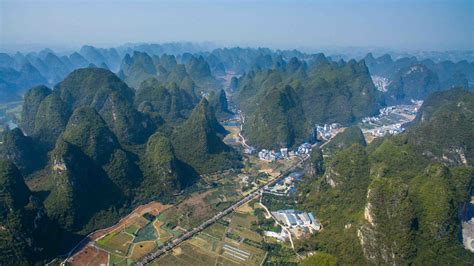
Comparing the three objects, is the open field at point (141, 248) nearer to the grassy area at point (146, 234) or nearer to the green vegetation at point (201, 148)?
the grassy area at point (146, 234)

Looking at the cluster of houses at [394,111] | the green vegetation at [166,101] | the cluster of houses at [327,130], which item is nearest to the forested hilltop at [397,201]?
the cluster of houses at [327,130]

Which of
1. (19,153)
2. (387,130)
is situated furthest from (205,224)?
(387,130)

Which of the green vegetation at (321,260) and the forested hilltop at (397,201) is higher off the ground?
the forested hilltop at (397,201)

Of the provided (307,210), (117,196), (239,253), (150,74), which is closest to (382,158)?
(307,210)

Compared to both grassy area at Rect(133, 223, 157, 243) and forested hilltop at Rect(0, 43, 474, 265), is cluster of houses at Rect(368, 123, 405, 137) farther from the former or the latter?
grassy area at Rect(133, 223, 157, 243)

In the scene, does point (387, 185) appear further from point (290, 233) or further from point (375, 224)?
point (290, 233)
